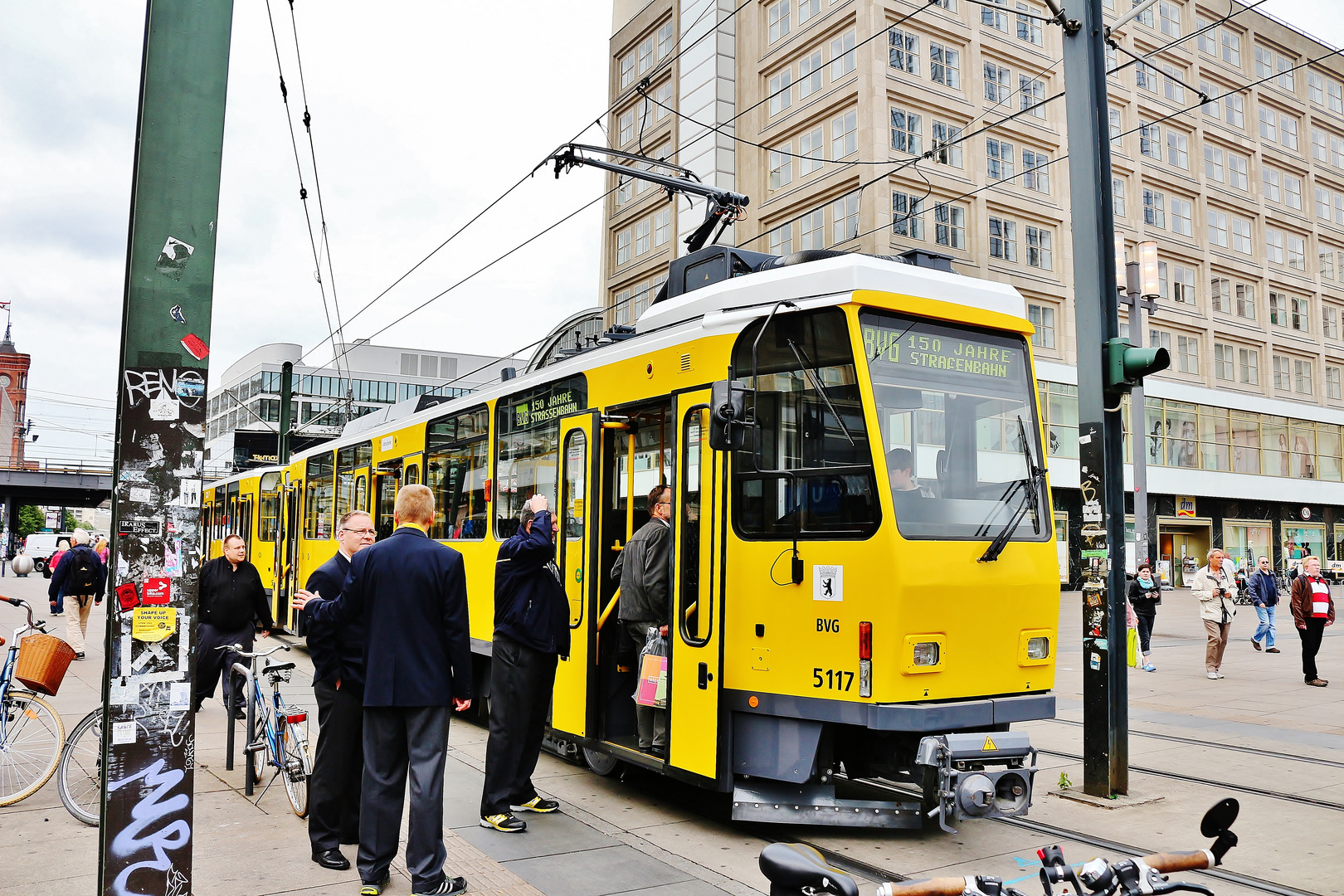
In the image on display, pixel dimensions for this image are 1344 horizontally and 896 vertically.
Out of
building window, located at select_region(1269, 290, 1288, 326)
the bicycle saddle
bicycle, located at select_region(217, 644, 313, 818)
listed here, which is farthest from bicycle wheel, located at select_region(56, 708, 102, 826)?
building window, located at select_region(1269, 290, 1288, 326)

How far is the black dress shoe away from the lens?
551 centimetres

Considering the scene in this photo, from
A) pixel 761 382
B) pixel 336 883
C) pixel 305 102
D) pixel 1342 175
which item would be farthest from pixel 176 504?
pixel 1342 175

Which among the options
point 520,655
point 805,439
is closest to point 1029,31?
point 805,439

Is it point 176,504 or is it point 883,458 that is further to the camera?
point 883,458

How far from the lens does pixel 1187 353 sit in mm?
43938

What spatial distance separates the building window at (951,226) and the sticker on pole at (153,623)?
33.6 metres

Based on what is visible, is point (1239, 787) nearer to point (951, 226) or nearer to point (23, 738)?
point (23, 738)

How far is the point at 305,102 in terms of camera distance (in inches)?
507

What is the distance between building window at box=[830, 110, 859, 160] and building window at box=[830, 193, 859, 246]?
1.46 m

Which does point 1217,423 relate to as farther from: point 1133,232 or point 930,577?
point 930,577

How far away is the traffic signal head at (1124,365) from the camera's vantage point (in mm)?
7714

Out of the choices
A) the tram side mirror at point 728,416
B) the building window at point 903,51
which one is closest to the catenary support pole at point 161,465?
the tram side mirror at point 728,416

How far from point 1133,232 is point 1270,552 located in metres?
16.5

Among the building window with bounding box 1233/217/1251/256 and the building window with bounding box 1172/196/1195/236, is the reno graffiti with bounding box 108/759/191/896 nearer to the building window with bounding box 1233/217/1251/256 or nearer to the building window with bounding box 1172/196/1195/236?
the building window with bounding box 1172/196/1195/236
